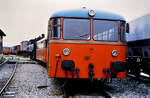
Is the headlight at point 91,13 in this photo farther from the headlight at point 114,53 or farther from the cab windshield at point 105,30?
the headlight at point 114,53

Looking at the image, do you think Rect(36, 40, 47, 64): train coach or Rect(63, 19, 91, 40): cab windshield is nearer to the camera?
Rect(63, 19, 91, 40): cab windshield

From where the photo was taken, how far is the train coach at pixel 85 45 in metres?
6.83

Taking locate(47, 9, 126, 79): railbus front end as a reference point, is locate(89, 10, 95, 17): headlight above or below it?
above

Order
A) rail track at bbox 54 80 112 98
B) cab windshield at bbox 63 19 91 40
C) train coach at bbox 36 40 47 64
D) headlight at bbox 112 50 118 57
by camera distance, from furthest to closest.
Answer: train coach at bbox 36 40 47 64 → headlight at bbox 112 50 118 57 → cab windshield at bbox 63 19 91 40 → rail track at bbox 54 80 112 98

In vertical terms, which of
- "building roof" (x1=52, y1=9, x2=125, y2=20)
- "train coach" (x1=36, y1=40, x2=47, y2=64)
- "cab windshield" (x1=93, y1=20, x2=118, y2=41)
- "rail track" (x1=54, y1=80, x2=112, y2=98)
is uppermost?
"building roof" (x1=52, y1=9, x2=125, y2=20)

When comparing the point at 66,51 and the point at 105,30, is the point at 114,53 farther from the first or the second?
the point at 66,51

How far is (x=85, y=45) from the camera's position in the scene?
690 cm

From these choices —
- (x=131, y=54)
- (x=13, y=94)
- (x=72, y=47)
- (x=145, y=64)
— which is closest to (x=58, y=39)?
(x=72, y=47)

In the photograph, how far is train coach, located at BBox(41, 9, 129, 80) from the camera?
6.83m

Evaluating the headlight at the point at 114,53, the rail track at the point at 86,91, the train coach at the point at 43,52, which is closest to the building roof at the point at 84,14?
the headlight at the point at 114,53

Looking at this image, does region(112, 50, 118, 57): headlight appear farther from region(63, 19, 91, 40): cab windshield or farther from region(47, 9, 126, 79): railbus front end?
region(63, 19, 91, 40): cab windshield

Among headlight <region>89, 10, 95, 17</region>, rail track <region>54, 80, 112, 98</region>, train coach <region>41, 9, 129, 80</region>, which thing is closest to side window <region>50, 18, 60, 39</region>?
train coach <region>41, 9, 129, 80</region>

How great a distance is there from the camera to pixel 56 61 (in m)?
6.86

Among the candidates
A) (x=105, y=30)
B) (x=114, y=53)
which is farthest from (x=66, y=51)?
(x=114, y=53)
